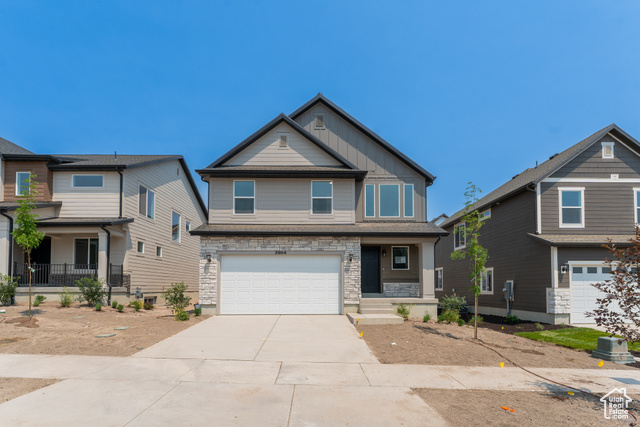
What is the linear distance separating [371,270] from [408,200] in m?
3.32

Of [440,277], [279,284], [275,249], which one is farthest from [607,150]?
[279,284]

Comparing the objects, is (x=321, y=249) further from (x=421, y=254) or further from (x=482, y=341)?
(x=482, y=341)

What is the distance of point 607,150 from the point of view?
1730cm

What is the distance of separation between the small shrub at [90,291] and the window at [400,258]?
11716mm

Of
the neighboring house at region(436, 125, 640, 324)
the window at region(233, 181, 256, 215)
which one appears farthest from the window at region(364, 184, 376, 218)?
the window at region(233, 181, 256, 215)

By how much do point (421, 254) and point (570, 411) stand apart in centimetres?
1050

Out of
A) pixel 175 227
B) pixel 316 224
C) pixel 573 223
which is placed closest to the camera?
pixel 316 224

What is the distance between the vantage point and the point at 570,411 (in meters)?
6.00

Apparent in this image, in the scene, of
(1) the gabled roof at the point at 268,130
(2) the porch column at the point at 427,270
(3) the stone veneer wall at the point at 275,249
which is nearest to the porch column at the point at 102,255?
(3) the stone veneer wall at the point at 275,249

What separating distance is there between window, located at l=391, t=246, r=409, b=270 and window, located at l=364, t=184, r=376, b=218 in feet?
5.97

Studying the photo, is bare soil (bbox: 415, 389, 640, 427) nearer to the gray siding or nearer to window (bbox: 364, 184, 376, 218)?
the gray siding

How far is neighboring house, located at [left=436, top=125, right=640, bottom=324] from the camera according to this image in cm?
1609

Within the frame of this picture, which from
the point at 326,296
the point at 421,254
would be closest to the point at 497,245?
the point at 421,254

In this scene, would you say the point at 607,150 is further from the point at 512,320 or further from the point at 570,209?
the point at 512,320
